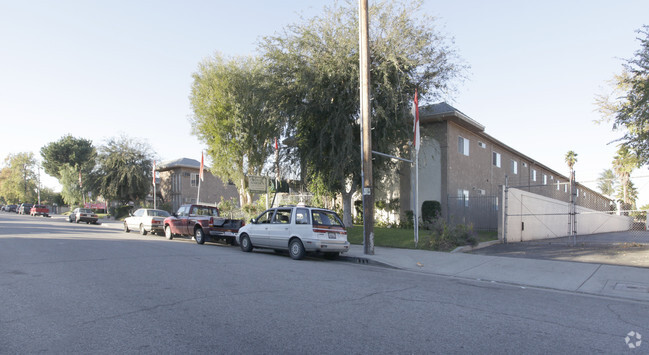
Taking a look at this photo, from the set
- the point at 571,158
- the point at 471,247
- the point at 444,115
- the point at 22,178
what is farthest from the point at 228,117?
the point at 22,178

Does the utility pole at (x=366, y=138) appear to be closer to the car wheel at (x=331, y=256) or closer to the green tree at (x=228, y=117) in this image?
the car wheel at (x=331, y=256)

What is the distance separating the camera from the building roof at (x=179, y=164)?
4745cm

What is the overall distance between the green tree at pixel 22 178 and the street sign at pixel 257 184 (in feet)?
309

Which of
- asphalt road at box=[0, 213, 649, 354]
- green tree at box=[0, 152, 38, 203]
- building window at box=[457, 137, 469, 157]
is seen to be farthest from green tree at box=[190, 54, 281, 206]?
green tree at box=[0, 152, 38, 203]

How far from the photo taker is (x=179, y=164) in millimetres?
46938

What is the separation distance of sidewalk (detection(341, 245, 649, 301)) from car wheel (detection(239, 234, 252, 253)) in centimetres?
343

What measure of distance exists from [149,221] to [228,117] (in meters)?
10.7

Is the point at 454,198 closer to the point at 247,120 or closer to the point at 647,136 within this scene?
the point at 647,136

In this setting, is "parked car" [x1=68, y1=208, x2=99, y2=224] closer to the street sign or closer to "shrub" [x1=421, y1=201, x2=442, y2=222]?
the street sign

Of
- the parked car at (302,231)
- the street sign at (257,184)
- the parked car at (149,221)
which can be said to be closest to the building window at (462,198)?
the street sign at (257,184)

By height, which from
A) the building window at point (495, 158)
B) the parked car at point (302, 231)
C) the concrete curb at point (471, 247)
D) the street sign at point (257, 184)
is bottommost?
the concrete curb at point (471, 247)

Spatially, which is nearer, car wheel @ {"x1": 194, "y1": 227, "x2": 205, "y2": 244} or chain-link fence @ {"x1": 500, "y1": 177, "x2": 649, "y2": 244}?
car wheel @ {"x1": 194, "y1": 227, "x2": 205, "y2": 244}

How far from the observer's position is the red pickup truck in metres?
16.8

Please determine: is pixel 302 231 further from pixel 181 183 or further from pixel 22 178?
pixel 22 178
